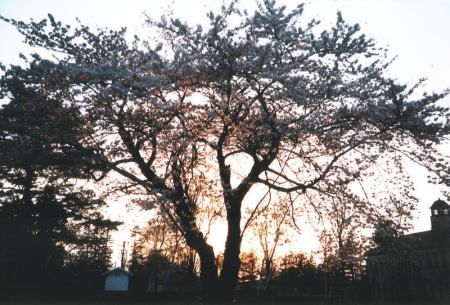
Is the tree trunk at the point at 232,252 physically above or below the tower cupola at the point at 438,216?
below

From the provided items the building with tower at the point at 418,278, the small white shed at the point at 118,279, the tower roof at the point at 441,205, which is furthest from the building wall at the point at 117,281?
the tower roof at the point at 441,205

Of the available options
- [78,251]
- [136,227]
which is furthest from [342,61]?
[78,251]

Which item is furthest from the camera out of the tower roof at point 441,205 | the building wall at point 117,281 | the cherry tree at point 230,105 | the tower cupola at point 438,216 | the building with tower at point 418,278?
the tower cupola at point 438,216

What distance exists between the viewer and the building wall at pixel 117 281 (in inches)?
1813

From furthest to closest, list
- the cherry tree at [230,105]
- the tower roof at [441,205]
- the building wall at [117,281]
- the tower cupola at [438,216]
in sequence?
1. the tower cupola at [438,216]
2. the tower roof at [441,205]
3. the building wall at [117,281]
4. the cherry tree at [230,105]

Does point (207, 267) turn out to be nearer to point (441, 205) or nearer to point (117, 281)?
point (117, 281)

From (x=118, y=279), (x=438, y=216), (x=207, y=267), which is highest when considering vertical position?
(x=438, y=216)

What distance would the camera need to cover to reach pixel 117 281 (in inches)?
1842

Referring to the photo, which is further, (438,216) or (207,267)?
(438,216)

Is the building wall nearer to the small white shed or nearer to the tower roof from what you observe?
the small white shed

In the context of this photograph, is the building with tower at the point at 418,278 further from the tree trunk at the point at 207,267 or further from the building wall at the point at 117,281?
the building wall at the point at 117,281

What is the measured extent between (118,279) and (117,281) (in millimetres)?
254

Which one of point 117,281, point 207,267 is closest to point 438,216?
point 117,281

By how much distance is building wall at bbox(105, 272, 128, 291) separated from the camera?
46.1 meters
